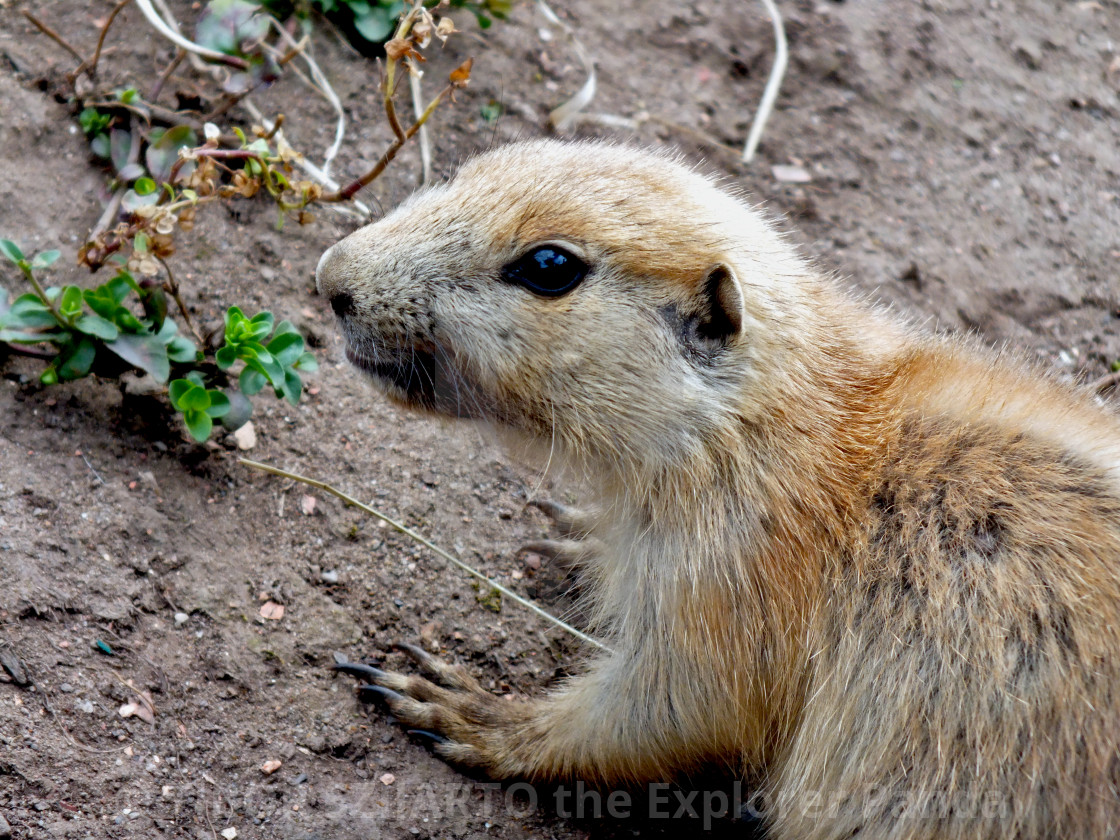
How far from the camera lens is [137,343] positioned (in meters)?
3.66

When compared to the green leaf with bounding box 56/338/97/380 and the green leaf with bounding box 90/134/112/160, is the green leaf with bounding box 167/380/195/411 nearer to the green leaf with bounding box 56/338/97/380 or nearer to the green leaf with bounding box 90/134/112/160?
the green leaf with bounding box 56/338/97/380

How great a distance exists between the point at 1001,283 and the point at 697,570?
3.48m

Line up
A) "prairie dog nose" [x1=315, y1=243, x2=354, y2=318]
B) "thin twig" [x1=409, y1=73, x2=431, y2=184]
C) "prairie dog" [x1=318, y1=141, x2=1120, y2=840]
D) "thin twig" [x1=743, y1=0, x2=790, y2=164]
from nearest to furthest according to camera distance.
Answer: "prairie dog" [x1=318, y1=141, x2=1120, y2=840] < "prairie dog nose" [x1=315, y1=243, x2=354, y2=318] < "thin twig" [x1=409, y1=73, x2=431, y2=184] < "thin twig" [x1=743, y1=0, x2=790, y2=164]

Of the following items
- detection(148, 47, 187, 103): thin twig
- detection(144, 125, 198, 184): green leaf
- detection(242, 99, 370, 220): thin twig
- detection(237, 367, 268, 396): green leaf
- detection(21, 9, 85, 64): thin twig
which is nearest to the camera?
detection(237, 367, 268, 396): green leaf

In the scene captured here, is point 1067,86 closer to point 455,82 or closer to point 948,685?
point 455,82

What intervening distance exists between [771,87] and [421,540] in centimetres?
380

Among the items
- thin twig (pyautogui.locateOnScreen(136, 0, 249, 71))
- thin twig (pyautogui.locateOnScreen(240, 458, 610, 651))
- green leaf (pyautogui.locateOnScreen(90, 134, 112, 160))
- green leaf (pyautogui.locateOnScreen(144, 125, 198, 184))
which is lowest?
thin twig (pyautogui.locateOnScreen(240, 458, 610, 651))

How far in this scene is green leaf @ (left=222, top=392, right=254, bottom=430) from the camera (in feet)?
12.3

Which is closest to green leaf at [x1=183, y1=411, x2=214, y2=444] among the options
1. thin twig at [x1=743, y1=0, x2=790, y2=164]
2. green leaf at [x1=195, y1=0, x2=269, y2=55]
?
green leaf at [x1=195, y1=0, x2=269, y2=55]

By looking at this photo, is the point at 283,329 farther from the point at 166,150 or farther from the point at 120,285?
the point at 166,150

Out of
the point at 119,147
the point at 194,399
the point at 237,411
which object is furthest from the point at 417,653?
the point at 119,147

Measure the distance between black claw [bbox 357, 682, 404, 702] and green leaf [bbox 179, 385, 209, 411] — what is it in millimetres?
1157

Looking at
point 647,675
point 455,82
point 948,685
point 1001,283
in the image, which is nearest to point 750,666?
point 647,675

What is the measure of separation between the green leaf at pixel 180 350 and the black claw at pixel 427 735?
1.58 m
